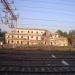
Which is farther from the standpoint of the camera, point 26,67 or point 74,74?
point 26,67

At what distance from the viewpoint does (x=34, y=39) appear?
5038 cm

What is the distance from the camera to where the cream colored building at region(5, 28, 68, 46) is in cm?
4759

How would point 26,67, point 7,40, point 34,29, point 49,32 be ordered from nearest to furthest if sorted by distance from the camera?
point 26,67
point 7,40
point 49,32
point 34,29

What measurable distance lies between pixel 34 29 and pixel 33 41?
6.99m

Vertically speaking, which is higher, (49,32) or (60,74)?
(49,32)

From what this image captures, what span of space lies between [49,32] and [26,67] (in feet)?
137

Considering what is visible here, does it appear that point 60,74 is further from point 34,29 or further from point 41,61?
point 34,29

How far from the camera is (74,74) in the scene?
892cm

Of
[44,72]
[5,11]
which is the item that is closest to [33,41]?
[5,11]

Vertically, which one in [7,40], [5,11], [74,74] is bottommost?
[74,74]

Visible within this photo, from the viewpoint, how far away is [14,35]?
4928cm

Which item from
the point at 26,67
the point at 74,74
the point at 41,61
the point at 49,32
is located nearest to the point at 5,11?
the point at 41,61

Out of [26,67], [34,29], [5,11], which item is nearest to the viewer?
[26,67]

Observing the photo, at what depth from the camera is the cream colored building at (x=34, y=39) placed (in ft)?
156
